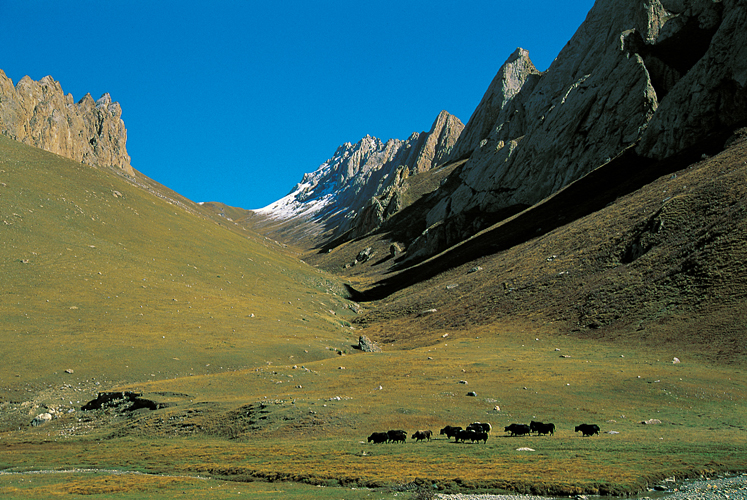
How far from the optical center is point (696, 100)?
97.5 metres

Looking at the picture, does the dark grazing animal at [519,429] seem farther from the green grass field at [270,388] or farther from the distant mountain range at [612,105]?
the distant mountain range at [612,105]

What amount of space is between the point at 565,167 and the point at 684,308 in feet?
269

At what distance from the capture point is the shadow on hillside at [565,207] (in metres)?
93.8

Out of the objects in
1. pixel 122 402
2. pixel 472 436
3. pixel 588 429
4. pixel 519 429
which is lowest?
pixel 588 429

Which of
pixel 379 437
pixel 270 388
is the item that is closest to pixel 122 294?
pixel 270 388

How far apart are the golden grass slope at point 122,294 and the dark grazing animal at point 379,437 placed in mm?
31697

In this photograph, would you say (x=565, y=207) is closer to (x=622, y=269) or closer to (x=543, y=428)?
(x=622, y=269)

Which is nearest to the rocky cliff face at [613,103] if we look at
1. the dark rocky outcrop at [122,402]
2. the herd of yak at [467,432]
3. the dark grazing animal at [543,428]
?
the herd of yak at [467,432]

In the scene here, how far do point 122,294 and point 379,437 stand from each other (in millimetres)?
54338

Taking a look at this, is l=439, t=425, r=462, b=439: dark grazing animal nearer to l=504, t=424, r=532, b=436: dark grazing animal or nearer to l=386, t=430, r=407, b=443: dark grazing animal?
l=386, t=430, r=407, b=443: dark grazing animal

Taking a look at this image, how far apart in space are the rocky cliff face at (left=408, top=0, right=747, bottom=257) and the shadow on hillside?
488 centimetres

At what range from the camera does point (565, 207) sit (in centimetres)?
11144

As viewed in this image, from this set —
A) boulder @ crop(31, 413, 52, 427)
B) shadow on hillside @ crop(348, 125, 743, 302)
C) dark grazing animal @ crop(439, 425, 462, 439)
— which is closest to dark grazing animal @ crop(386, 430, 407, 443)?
dark grazing animal @ crop(439, 425, 462, 439)

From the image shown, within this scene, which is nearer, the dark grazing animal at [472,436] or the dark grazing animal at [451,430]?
the dark grazing animal at [472,436]
